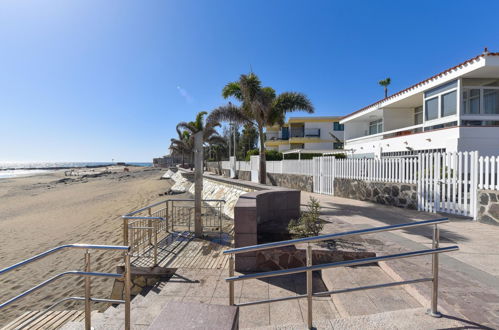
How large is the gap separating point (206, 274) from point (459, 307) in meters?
3.67

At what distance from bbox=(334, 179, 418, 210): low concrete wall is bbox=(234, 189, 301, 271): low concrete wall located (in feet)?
15.8

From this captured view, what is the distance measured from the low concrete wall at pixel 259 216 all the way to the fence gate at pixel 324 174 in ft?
20.9

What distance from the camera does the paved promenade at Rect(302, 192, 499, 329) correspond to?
2492 millimetres

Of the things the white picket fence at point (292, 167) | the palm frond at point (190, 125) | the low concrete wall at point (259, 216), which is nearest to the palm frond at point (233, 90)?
the white picket fence at point (292, 167)

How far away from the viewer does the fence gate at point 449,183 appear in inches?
263

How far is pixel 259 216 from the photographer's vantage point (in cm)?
570

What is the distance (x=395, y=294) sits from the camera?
3.16m

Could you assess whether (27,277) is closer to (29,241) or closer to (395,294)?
(29,241)

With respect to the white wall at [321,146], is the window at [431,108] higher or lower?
higher

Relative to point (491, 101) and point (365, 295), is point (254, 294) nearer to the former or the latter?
point (365, 295)

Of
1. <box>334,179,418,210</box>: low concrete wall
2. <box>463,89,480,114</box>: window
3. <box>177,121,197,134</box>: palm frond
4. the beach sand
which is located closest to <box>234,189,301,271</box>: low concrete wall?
the beach sand

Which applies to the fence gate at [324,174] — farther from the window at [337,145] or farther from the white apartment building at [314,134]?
the window at [337,145]

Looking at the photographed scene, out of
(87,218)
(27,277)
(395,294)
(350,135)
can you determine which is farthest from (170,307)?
(350,135)

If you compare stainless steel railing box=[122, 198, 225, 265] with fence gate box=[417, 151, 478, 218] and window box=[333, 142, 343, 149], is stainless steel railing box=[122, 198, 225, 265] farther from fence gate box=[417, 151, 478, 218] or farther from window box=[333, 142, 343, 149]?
window box=[333, 142, 343, 149]
